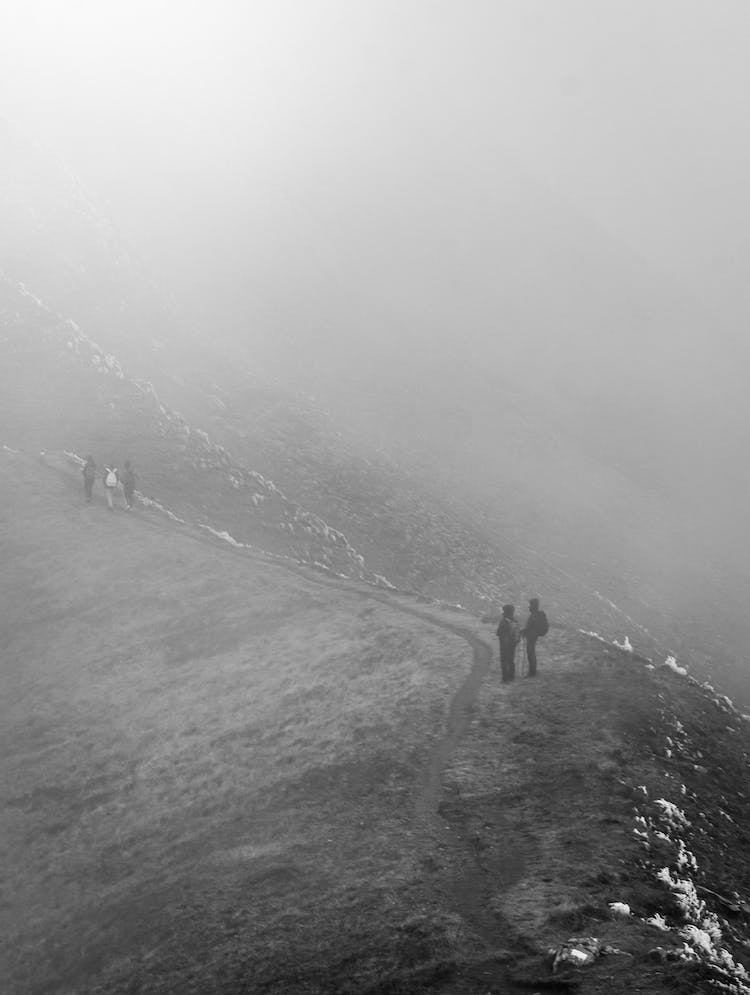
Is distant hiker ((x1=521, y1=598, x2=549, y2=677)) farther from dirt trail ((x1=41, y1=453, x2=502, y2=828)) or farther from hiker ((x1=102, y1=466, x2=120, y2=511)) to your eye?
hiker ((x1=102, y1=466, x2=120, y2=511))

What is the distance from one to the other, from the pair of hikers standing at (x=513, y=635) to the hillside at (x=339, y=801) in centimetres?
79

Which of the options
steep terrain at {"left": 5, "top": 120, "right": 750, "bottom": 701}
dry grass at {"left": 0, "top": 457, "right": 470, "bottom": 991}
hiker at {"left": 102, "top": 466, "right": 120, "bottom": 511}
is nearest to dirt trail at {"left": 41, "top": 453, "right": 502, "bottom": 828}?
dry grass at {"left": 0, "top": 457, "right": 470, "bottom": 991}

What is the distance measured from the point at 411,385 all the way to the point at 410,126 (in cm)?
10341

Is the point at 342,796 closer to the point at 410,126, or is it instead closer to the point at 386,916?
the point at 386,916

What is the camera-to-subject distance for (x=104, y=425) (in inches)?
2221

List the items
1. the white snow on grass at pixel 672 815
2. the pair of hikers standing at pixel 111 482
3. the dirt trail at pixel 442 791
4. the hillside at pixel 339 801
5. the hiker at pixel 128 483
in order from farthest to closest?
the hiker at pixel 128 483 → the pair of hikers standing at pixel 111 482 → the white snow on grass at pixel 672 815 → the dirt trail at pixel 442 791 → the hillside at pixel 339 801

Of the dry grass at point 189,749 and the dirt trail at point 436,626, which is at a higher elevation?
the dirt trail at point 436,626

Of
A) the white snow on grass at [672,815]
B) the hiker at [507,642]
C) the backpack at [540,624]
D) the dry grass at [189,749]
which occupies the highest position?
the backpack at [540,624]

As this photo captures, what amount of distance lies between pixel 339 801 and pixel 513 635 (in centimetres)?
820

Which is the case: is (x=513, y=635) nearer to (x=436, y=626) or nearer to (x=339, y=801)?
(x=436, y=626)

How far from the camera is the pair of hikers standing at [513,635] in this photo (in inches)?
1030

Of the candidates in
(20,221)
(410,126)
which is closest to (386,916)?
(20,221)

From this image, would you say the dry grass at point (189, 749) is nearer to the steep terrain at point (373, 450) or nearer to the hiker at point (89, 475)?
the hiker at point (89, 475)

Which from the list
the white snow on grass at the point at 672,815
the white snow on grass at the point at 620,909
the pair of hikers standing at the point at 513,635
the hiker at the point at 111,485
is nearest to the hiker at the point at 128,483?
the hiker at the point at 111,485
